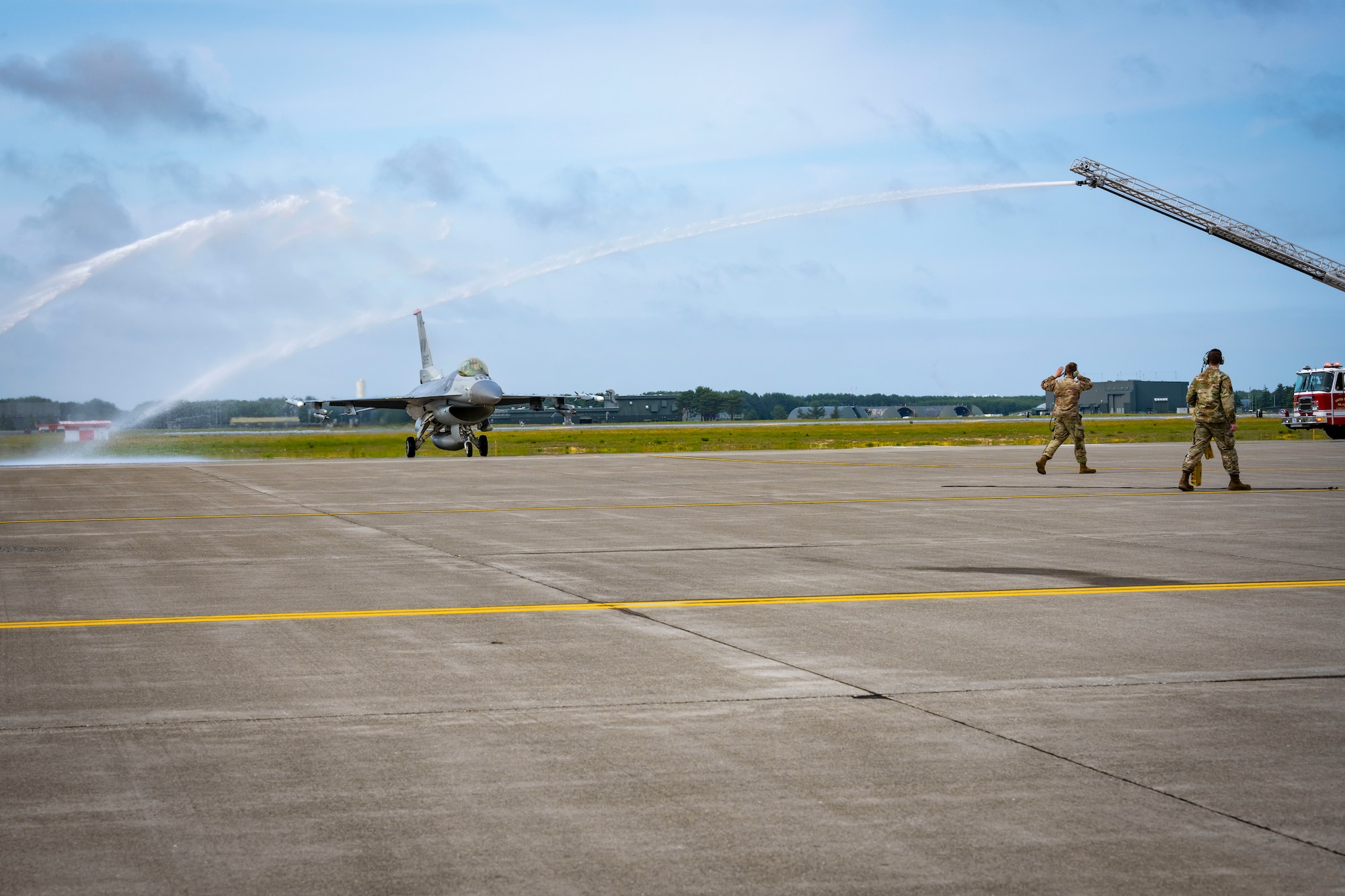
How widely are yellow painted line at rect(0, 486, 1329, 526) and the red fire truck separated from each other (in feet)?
102

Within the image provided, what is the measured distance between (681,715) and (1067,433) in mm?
20880

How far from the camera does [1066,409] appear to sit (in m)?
25.4

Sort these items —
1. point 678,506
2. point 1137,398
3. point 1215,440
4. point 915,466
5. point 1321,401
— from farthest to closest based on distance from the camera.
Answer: point 1137,398 < point 1321,401 < point 915,466 < point 1215,440 < point 678,506

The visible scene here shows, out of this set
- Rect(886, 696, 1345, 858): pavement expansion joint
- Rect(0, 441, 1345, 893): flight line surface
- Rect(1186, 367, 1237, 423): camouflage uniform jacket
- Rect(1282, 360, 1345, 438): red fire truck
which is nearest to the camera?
Rect(0, 441, 1345, 893): flight line surface

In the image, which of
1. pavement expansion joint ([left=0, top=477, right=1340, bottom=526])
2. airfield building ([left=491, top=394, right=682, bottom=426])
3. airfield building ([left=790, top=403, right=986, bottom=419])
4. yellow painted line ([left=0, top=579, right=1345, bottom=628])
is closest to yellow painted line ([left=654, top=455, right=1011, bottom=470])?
pavement expansion joint ([left=0, top=477, right=1340, bottom=526])

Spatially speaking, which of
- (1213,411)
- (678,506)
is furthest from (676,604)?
(1213,411)

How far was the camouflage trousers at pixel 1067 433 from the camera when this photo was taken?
83.8 ft

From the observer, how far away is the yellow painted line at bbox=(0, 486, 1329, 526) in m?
19.2

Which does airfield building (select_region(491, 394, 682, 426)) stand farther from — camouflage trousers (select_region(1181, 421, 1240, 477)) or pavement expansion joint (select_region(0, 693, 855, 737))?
pavement expansion joint (select_region(0, 693, 855, 737))

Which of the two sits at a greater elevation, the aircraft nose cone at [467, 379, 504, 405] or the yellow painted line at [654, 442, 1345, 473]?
the aircraft nose cone at [467, 379, 504, 405]

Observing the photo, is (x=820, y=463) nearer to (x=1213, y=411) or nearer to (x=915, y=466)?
(x=915, y=466)

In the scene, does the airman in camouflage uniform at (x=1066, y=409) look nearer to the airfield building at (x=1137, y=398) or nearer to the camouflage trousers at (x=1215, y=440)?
the camouflage trousers at (x=1215, y=440)

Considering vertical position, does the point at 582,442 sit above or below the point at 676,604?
above

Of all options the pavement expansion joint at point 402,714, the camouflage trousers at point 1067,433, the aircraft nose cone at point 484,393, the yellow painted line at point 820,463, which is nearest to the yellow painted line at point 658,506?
the camouflage trousers at point 1067,433
